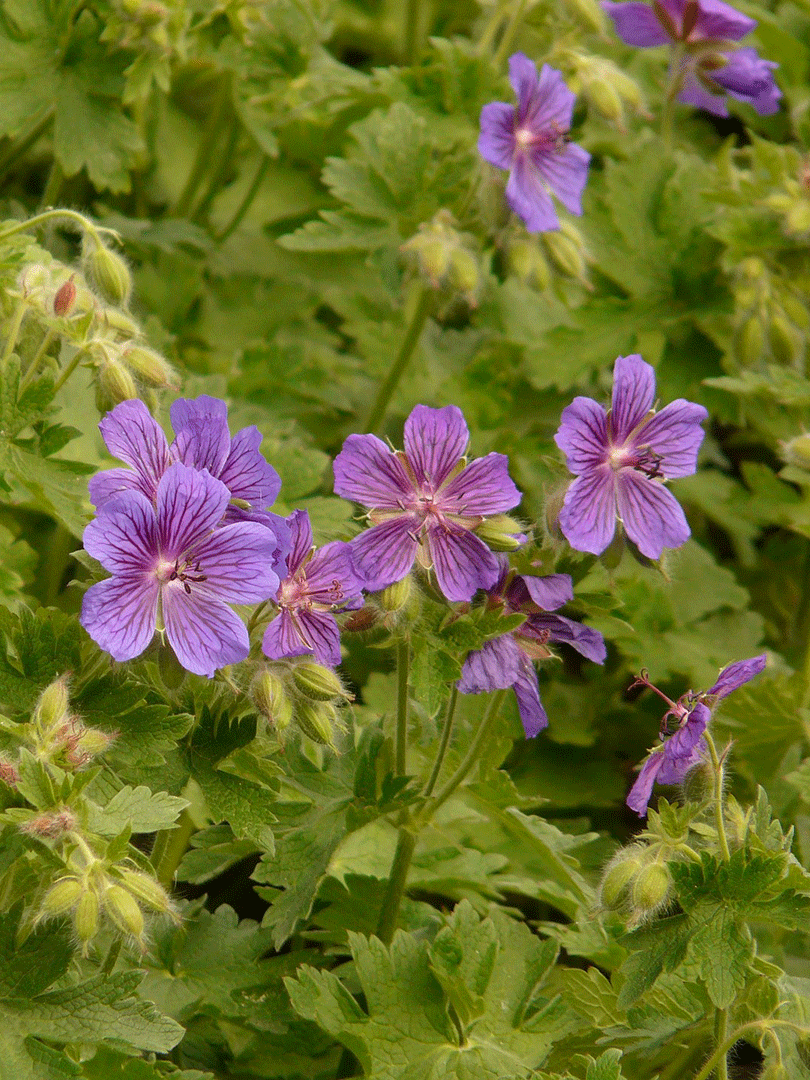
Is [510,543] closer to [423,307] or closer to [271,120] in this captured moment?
[423,307]

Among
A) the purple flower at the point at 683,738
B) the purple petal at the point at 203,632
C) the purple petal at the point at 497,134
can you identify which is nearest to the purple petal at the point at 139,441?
the purple petal at the point at 203,632

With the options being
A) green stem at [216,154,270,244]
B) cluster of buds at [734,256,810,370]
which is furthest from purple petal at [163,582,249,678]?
green stem at [216,154,270,244]

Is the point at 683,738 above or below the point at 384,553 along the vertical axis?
below

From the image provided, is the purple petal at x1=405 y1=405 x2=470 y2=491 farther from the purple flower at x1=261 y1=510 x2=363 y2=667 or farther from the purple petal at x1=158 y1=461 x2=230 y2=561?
the purple petal at x1=158 y1=461 x2=230 y2=561

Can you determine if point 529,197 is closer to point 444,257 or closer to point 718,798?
point 444,257

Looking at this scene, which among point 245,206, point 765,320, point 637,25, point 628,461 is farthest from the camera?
point 245,206

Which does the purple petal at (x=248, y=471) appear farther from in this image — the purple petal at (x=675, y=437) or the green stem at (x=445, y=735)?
the purple petal at (x=675, y=437)

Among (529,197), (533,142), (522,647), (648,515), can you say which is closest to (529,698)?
(522,647)
